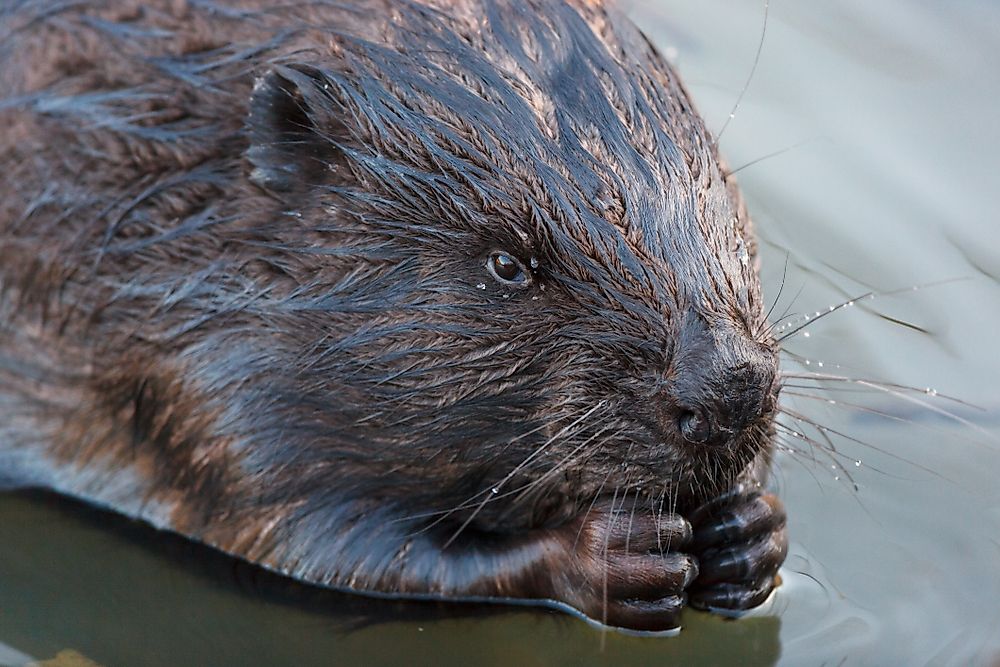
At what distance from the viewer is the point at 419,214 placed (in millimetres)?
3898

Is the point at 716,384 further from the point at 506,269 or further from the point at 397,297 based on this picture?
the point at 397,297

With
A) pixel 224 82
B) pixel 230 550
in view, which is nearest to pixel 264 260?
pixel 224 82

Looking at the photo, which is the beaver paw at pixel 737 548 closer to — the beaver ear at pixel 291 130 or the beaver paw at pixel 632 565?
the beaver paw at pixel 632 565

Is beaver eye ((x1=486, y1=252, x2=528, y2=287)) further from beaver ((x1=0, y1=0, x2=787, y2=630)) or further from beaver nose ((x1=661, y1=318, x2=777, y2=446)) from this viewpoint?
beaver nose ((x1=661, y1=318, x2=777, y2=446))

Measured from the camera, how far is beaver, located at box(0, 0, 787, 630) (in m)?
3.81

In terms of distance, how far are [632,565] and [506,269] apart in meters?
0.80

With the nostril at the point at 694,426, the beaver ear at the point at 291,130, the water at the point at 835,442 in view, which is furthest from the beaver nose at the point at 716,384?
the beaver ear at the point at 291,130

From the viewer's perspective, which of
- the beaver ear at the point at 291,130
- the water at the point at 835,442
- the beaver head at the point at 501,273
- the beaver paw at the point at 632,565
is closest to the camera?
the beaver head at the point at 501,273

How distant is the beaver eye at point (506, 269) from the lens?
3850 millimetres

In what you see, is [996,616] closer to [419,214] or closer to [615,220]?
[615,220]

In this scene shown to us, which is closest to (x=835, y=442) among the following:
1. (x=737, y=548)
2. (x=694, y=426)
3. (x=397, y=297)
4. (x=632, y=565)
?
(x=737, y=548)

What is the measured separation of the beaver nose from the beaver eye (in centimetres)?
40

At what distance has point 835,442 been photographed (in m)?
4.93

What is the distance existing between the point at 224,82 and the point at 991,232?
9.58 feet
